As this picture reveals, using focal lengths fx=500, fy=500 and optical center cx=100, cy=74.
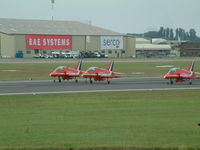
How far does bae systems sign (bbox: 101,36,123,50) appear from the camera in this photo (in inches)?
6004

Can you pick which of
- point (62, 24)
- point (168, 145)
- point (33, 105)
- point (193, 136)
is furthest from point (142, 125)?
point (62, 24)

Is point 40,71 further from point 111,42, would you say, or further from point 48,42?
point 111,42

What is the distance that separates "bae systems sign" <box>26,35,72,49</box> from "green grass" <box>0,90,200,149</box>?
104357 mm

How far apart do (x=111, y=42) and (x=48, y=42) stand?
20608 millimetres

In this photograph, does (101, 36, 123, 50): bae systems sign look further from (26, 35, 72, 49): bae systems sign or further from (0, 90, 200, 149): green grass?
(0, 90, 200, 149): green grass

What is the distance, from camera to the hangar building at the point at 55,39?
13762 centimetres

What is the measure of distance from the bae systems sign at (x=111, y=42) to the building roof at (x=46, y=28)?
288cm

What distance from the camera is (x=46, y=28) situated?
15150cm

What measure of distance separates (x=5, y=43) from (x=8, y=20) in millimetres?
18997

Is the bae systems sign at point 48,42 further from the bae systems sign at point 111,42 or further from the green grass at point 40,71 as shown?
the green grass at point 40,71

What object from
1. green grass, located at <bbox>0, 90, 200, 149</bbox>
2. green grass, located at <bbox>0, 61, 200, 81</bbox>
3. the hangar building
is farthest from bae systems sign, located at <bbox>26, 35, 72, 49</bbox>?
green grass, located at <bbox>0, 90, 200, 149</bbox>

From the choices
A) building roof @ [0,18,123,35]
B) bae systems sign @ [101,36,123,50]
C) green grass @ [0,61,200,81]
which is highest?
building roof @ [0,18,123,35]

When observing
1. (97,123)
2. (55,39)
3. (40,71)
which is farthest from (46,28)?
(97,123)

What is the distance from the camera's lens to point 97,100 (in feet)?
117
